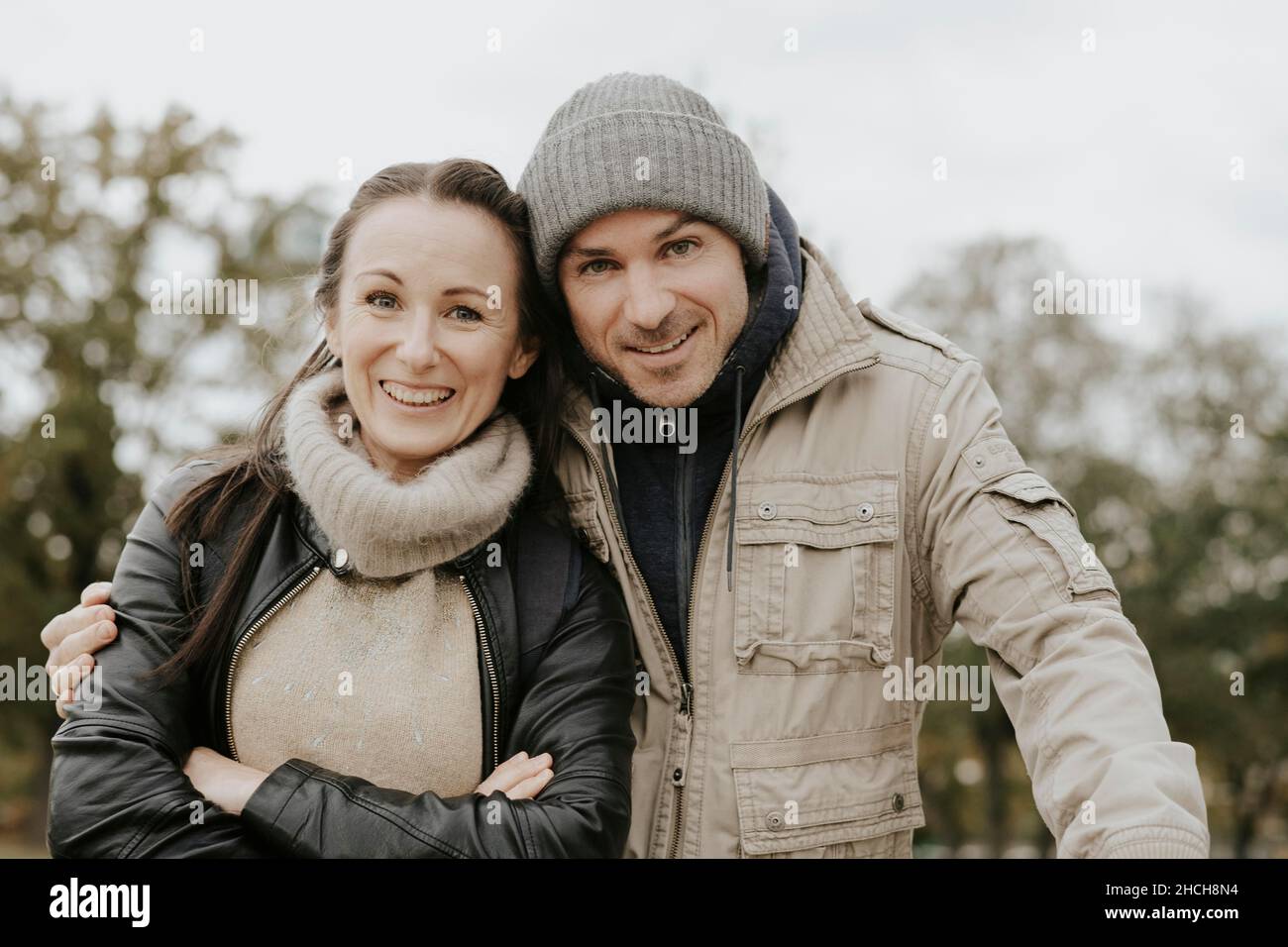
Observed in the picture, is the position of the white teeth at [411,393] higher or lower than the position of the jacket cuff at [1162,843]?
higher

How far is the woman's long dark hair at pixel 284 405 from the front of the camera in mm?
3027

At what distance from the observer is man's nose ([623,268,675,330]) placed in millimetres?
3385

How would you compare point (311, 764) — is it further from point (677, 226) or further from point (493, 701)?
point (677, 226)

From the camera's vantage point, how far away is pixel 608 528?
3.45 meters

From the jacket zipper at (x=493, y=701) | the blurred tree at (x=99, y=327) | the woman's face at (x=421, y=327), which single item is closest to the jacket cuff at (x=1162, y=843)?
the jacket zipper at (x=493, y=701)

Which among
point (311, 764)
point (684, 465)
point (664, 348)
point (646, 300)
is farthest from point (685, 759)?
point (646, 300)

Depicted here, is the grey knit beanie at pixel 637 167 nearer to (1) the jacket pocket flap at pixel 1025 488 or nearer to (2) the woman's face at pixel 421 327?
(2) the woman's face at pixel 421 327

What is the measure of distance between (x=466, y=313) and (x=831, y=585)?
1.29 m

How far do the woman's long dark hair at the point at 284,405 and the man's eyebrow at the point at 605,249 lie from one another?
5.3 inches

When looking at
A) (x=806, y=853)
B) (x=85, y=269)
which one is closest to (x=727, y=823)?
(x=806, y=853)

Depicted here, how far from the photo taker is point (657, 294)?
11.2 ft

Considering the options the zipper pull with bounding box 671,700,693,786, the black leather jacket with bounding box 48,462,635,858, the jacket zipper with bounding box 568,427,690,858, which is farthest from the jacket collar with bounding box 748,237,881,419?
the zipper pull with bounding box 671,700,693,786
